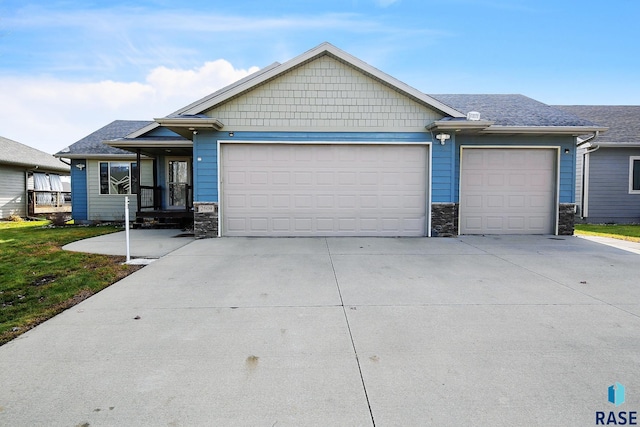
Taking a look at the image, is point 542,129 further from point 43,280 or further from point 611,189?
point 43,280

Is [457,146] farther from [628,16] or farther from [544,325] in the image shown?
[628,16]

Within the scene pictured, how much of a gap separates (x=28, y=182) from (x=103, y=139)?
7769 millimetres

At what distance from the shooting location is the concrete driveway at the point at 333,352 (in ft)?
7.05

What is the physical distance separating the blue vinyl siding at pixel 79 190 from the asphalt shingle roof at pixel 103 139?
1.84 feet

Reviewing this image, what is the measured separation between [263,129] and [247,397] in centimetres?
781

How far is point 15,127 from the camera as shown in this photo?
77.7ft

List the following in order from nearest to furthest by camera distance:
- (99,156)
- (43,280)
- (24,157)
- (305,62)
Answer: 1. (43,280)
2. (305,62)
3. (99,156)
4. (24,157)

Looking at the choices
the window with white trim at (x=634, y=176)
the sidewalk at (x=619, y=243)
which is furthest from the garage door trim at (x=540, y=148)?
the window with white trim at (x=634, y=176)

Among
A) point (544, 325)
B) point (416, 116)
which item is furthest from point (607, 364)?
point (416, 116)

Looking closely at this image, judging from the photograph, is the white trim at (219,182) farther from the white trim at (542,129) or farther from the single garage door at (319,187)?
the white trim at (542,129)

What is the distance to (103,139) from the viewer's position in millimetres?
14430

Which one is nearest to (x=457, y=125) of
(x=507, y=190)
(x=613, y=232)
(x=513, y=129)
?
(x=513, y=129)

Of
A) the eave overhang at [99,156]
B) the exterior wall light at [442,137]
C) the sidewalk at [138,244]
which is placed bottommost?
the sidewalk at [138,244]

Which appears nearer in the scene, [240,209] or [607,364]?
[607,364]
